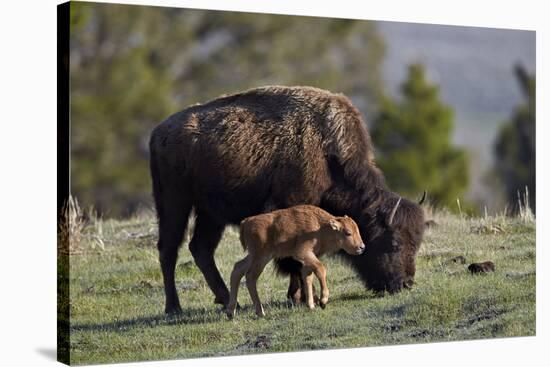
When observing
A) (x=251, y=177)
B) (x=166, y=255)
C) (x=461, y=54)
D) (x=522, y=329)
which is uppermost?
(x=461, y=54)

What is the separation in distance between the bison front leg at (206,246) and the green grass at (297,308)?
152 millimetres

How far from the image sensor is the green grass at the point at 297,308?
10.4 m

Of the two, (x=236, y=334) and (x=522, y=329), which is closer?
(x=236, y=334)

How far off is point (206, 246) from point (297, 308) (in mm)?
1191

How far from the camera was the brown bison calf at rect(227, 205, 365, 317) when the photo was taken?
34.4ft

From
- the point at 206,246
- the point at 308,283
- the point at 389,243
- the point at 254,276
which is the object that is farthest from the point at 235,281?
the point at 389,243

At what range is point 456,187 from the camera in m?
13.0

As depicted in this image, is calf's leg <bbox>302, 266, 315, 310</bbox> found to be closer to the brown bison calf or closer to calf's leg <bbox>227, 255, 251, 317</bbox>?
the brown bison calf

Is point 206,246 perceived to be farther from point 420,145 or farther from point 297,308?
point 420,145

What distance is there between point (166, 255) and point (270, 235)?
1.29m

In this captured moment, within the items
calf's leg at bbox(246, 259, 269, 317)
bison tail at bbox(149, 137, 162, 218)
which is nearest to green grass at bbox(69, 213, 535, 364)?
calf's leg at bbox(246, 259, 269, 317)

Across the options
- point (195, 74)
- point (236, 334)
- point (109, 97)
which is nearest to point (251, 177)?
point (236, 334)

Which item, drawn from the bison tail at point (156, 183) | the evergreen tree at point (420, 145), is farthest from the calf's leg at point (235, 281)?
the evergreen tree at point (420, 145)

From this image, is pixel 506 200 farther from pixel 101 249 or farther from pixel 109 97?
pixel 109 97
